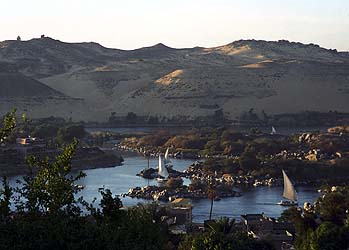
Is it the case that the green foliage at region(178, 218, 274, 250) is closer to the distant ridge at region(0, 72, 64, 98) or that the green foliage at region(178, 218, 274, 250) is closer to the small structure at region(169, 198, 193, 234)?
the small structure at region(169, 198, 193, 234)

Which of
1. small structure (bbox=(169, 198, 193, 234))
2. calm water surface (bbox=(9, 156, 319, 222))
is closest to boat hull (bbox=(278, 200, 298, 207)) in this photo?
calm water surface (bbox=(9, 156, 319, 222))

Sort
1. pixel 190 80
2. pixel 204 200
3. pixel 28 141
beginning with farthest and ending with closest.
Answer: pixel 190 80, pixel 28 141, pixel 204 200

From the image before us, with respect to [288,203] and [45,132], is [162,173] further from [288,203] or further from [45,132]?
[45,132]

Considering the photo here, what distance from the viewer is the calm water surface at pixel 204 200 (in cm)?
2542

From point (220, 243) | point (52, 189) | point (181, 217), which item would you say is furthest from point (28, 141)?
point (52, 189)

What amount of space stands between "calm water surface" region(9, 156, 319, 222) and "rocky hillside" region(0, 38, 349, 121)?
2813cm

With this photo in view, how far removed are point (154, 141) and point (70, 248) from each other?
38.1 m

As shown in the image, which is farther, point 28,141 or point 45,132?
point 45,132

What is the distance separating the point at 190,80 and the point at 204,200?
159ft

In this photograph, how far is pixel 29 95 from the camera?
72312 millimetres

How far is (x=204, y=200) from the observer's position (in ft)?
92.4

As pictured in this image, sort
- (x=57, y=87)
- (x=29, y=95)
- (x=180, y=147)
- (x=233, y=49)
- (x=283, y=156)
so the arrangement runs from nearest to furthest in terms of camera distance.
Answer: (x=283, y=156)
(x=180, y=147)
(x=29, y=95)
(x=57, y=87)
(x=233, y=49)

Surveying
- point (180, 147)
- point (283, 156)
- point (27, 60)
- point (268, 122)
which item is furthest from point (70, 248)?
point (27, 60)

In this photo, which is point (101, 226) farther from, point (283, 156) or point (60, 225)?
point (283, 156)
